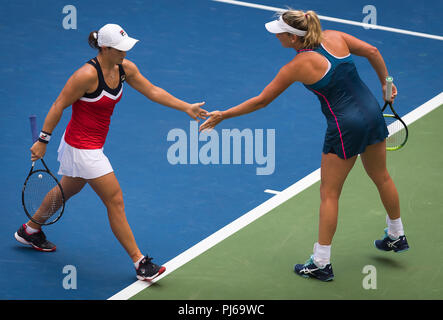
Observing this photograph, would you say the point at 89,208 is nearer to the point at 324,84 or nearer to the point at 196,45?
the point at 324,84

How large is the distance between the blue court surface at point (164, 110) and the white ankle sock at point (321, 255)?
4.41 feet

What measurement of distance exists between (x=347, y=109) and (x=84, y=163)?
7.91 ft

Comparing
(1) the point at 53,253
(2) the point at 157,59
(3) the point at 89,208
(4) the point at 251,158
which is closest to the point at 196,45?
(2) the point at 157,59

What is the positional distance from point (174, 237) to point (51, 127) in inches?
72.3

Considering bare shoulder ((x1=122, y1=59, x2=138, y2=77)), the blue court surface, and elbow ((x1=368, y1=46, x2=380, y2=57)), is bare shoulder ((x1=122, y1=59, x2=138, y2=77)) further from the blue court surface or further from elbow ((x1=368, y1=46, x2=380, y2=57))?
elbow ((x1=368, y1=46, x2=380, y2=57))

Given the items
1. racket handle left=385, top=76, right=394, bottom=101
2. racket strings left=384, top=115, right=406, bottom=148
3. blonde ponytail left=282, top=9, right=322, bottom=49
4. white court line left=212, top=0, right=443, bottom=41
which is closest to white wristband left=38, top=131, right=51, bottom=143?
blonde ponytail left=282, top=9, right=322, bottom=49

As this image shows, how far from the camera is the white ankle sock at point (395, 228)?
8.05 meters

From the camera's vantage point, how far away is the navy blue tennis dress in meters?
7.32

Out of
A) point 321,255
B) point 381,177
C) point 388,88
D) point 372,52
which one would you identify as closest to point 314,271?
point 321,255

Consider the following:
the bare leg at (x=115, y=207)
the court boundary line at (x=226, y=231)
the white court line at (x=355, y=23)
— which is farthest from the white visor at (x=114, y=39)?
the white court line at (x=355, y=23)

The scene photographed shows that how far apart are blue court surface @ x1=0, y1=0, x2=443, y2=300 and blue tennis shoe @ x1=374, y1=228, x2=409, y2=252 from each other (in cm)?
158

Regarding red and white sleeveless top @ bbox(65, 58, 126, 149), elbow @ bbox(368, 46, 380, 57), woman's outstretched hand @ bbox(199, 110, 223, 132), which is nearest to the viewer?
red and white sleeveless top @ bbox(65, 58, 126, 149)

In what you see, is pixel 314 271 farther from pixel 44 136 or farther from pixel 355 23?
pixel 355 23

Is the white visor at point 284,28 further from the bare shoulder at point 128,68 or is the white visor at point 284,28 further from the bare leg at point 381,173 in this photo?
the bare shoulder at point 128,68
